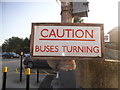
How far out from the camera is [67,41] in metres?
1.75

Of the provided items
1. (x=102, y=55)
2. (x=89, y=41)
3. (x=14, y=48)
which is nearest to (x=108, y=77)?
(x=102, y=55)

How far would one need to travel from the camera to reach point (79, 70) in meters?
3.60

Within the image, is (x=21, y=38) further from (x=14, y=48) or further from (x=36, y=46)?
(x=36, y=46)

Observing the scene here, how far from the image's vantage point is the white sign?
1.73m

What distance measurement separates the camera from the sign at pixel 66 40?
5.67ft

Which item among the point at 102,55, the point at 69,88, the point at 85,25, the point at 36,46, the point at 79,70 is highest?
the point at 85,25

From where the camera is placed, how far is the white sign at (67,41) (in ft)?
5.67

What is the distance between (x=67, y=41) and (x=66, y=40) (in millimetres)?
27

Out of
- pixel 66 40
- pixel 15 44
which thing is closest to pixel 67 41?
pixel 66 40

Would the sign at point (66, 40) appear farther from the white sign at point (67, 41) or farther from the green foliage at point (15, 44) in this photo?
the green foliage at point (15, 44)

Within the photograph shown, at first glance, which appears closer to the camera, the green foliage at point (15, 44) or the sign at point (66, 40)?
the sign at point (66, 40)

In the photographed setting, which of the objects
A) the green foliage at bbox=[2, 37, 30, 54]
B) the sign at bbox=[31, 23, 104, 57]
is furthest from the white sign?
the green foliage at bbox=[2, 37, 30, 54]

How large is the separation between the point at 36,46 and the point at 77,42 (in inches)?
30.3

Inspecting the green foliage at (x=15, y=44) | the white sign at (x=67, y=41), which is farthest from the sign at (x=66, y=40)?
the green foliage at (x=15, y=44)
